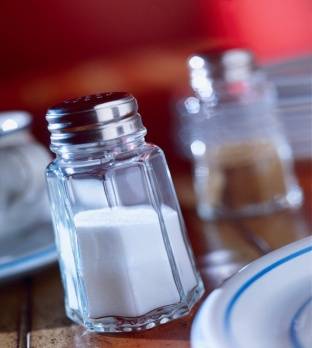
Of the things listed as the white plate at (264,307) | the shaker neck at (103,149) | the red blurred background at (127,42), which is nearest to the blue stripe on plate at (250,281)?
the white plate at (264,307)

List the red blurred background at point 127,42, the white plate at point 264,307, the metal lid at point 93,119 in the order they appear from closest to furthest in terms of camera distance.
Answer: the white plate at point 264,307
the metal lid at point 93,119
the red blurred background at point 127,42

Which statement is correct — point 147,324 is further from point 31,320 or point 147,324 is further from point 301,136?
point 301,136

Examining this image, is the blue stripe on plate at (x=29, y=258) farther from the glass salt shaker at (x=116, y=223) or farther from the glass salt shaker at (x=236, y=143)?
the glass salt shaker at (x=236, y=143)

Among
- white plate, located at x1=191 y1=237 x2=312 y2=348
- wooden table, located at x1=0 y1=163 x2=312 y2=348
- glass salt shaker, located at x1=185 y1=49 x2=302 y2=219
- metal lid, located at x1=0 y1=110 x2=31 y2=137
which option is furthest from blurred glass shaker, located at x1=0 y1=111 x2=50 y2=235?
white plate, located at x1=191 y1=237 x2=312 y2=348

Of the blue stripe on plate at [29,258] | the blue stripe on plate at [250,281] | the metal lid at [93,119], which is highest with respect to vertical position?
the metal lid at [93,119]

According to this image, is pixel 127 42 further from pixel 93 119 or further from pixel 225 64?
pixel 93 119

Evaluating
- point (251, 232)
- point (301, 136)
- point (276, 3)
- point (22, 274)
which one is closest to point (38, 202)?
point (22, 274)

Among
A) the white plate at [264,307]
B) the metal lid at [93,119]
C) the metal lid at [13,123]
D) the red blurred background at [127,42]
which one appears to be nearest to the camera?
the white plate at [264,307]
